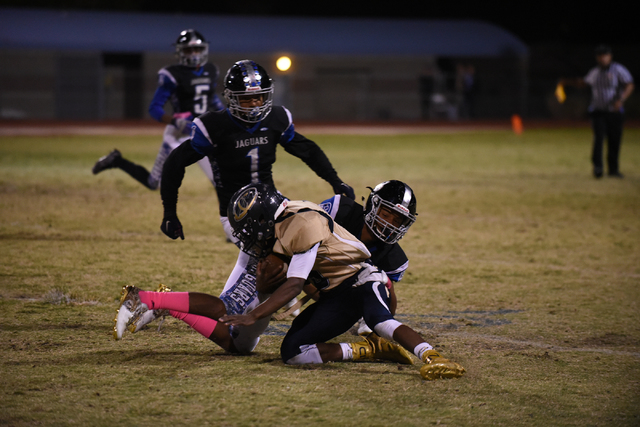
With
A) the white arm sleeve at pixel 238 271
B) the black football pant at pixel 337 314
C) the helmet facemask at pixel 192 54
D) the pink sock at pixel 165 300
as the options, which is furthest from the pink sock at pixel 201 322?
the helmet facemask at pixel 192 54

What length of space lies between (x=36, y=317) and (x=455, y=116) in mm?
30700

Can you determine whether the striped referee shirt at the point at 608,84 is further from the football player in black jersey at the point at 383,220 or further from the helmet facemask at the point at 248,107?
the helmet facemask at the point at 248,107

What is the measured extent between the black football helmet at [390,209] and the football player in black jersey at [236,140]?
24.8 inches

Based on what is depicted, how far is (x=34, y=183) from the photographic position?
11.7 meters

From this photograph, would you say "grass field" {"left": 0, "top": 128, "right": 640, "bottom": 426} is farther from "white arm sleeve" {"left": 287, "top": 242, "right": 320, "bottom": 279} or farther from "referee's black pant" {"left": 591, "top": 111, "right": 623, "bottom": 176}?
"referee's black pant" {"left": 591, "top": 111, "right": 623, "bottom": 176}

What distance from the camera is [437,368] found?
4031 millimetres

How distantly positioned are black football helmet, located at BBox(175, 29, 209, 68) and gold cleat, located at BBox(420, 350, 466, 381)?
5.36 meters

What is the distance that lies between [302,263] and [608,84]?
10306 millimetres

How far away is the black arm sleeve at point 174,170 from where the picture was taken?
5.25 metres

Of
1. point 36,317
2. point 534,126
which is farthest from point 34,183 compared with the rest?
point 534,126

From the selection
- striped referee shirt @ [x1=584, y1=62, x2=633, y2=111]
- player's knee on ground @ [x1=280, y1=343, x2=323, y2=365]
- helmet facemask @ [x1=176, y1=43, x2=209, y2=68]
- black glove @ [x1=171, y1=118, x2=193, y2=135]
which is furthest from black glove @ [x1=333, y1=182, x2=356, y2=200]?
striped referee shirt @ [x1=584, y1=62, x2=633, y2=111]

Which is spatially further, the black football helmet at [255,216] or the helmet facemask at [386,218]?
the helmet facemask at [386,218]

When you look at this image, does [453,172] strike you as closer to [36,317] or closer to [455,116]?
[36,317]

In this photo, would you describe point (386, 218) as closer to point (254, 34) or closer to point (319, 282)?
point (319, 282)
